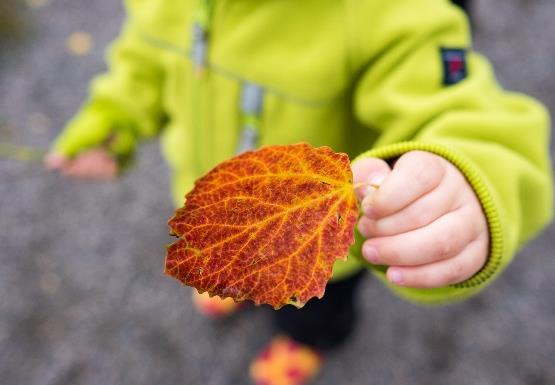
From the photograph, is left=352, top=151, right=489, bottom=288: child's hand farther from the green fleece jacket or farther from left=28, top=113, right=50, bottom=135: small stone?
left=28, top=113, right=50, bottom=135: small stone

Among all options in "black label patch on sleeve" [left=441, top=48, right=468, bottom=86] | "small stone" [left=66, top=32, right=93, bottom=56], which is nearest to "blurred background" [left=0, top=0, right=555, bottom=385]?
"small stone" [left=66, top=32, right=93, bottom=56]

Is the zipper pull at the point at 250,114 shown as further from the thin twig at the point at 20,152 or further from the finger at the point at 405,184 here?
the thin twig at the point at 20,152

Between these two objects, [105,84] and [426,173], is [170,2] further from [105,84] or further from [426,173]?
[426,173]

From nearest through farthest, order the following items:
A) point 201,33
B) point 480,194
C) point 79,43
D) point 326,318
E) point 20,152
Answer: point 480,194 → point 201,33 → point 326,318 → point 20,152 → point 79,43

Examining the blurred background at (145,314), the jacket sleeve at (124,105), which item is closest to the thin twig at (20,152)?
the blurred background at (145,314)

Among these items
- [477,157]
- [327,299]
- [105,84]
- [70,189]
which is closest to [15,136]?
[70,189]

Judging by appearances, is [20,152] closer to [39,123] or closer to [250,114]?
[39,123]

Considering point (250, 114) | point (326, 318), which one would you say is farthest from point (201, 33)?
point (326, 318)
